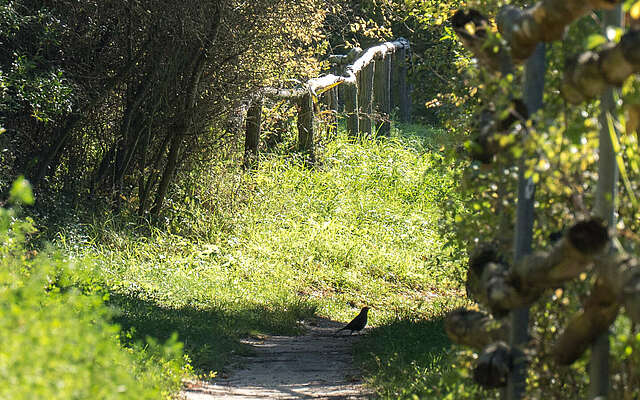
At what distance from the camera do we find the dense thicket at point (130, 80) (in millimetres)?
9367

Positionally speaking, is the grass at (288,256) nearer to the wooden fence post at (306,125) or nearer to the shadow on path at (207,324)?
the shadow on path at (207,324)

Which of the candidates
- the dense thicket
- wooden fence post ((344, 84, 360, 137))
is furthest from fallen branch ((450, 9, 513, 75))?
wooden fence post ((344, 84, 360, 137))

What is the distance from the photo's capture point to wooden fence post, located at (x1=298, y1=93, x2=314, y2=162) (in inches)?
564

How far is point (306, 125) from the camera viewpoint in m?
14.5

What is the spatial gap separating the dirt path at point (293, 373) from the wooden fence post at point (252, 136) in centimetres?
505

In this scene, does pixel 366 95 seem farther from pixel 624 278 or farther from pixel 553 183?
pixel 624 278

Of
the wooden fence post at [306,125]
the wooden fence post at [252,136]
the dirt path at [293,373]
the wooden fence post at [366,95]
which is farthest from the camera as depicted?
the wooden fence post at [366,95]

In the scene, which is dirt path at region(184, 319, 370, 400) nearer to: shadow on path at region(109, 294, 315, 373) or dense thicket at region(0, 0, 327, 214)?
shadow on path at region(109, 294, 315, 373)

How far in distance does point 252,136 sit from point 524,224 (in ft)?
32.9

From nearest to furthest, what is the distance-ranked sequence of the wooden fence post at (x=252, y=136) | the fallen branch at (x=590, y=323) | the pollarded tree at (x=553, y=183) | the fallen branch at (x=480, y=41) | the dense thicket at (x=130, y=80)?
the pollarded tree at (x=553, y=183) → the fallen branch at (x=590, y=323) → the fallen branch at (x=480, y=41) → the dense thicket at (x=130, y=80) → the wooden fence post at (x=252, y=136)

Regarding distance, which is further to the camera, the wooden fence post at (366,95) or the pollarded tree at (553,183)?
the wooden fence post at (366,95)

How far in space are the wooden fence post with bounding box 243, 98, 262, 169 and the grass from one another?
24 centimetres

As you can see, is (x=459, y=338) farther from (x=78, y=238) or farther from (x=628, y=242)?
(x=78, y=238)

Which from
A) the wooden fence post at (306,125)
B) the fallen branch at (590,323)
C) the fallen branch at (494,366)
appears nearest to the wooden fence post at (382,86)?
the wooden fence post at (306,125)
